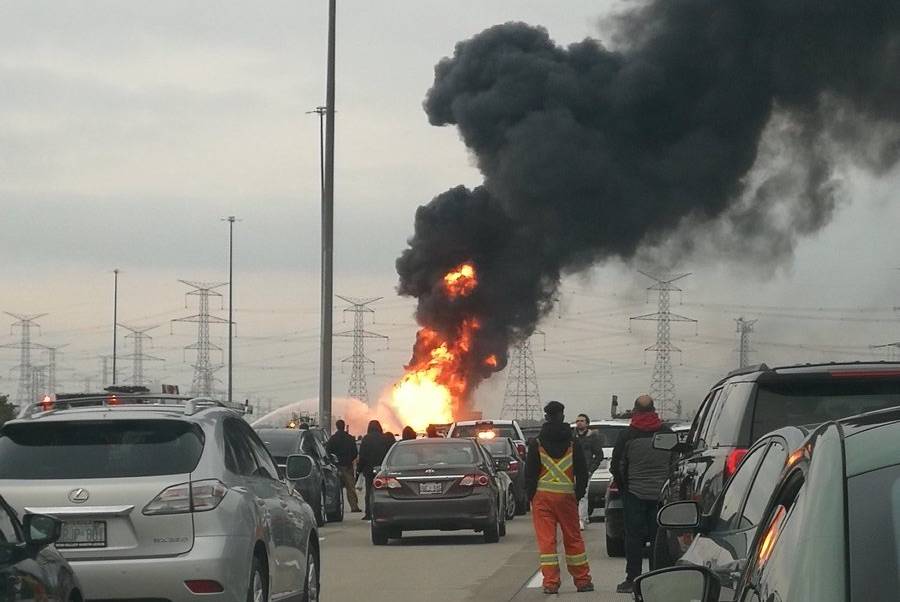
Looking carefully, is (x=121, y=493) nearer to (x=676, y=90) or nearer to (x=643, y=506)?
(x=643, y=506)

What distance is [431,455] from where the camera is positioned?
80.0 feet

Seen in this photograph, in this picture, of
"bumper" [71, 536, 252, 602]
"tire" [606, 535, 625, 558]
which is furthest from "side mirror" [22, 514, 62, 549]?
"tire" [606, 535, 625, 558]

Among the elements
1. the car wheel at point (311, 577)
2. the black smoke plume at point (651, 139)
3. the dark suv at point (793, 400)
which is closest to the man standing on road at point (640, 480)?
the car wheel at point (311, 577)

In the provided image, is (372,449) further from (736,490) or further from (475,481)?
(736,490)

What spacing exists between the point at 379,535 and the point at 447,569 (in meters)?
4.91

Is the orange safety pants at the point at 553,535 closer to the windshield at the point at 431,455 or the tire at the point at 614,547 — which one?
the tire at the point at 614,547

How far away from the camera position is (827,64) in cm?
5938

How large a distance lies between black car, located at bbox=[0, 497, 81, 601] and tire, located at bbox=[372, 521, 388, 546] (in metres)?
15.3

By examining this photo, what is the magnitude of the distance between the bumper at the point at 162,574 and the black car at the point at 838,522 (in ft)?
18.9

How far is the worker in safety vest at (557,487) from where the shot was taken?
1598 centimetres

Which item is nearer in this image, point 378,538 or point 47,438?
point 47,438

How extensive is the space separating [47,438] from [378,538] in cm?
1341

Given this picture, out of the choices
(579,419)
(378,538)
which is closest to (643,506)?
(378,538)

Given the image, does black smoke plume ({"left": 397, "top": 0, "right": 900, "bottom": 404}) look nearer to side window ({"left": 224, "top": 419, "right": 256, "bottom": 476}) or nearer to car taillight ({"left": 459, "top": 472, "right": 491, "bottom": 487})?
car taillight ({"left": 459, "top": 472, "right": 491, "bottom": 487})
